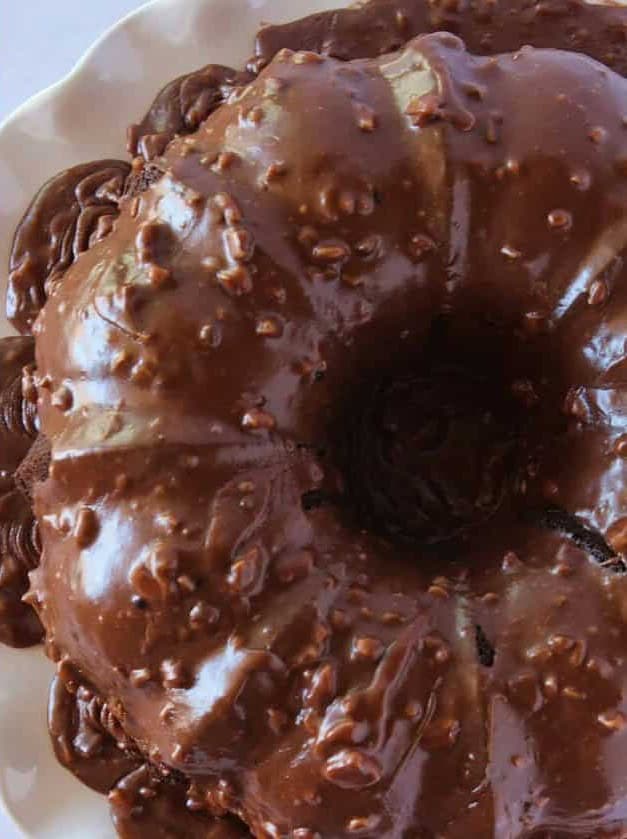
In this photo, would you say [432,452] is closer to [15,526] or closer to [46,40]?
[15,526]

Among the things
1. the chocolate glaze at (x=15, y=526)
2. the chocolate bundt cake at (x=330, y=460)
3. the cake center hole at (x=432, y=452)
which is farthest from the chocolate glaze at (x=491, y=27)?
the chocolate glaze at (x=15, y=526)

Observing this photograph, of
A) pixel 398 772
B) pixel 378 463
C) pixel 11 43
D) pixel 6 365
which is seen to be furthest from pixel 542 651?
pixel 11 43

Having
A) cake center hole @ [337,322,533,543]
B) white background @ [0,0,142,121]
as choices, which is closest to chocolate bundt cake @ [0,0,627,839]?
cake center hole @ [337,322,533,543]

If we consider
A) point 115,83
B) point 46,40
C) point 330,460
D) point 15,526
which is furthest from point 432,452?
point 46,40

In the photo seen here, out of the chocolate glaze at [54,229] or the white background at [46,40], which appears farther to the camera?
the white background at [46,40]

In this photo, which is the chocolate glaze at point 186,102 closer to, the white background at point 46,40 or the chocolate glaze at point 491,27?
the chocolate glaze at point 491,27

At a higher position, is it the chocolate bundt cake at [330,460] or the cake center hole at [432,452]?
the chocolate bundt cake at [330,460]
